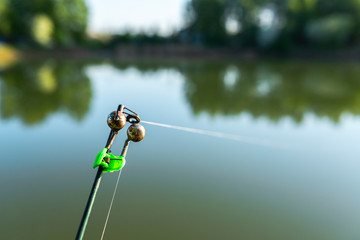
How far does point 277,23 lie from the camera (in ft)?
144

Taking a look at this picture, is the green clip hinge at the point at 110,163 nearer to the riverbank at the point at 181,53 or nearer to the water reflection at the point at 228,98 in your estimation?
the water reflection at the point at 228,98

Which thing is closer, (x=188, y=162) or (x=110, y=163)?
(x=110, y=163)

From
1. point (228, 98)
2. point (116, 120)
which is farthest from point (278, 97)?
point (116, 120)

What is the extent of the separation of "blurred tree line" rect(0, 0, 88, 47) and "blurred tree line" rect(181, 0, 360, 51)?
17.9 meters

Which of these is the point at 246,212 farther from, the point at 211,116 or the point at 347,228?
the point at 211,116

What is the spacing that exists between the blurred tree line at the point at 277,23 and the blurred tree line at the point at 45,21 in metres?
17.9

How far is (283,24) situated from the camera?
1679 inches

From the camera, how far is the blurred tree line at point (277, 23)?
38.6m

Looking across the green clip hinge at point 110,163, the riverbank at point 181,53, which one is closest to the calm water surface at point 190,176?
the green clip hinge at point 110,163

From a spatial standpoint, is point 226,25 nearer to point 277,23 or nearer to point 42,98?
point 277,23

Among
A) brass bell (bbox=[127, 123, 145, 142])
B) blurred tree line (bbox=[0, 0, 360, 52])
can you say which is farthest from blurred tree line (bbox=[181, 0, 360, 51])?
brass bell (bbox=[127, 123, 145, 142])

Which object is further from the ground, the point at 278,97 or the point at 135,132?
the point at 278,97

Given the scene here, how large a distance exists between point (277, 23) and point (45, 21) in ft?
114

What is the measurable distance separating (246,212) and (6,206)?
337 cm
